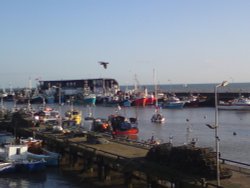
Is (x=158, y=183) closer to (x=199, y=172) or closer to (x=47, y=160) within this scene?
(x=199, y=172)

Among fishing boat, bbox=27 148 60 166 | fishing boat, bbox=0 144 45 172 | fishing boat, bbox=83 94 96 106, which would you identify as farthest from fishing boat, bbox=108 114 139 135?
fishing boat, bbox=83 94 96 106

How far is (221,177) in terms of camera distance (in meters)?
29.9

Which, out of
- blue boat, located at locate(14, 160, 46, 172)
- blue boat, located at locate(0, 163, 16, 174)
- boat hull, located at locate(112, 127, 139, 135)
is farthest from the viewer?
boat hull, located at locate(112, 127, 139, 135)

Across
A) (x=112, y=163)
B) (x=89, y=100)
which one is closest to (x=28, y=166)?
(x=112, y=163)

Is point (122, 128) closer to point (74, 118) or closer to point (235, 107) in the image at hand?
point (74, 118)

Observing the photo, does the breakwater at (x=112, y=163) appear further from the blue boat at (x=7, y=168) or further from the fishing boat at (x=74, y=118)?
the fishing boat at (x=74, y=118)

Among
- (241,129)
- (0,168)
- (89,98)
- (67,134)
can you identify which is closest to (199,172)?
(0,168)

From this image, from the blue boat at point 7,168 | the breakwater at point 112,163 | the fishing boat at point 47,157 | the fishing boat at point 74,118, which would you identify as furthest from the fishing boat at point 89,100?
the blue boat at point 7,168

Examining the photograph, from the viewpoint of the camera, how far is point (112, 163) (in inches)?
1549

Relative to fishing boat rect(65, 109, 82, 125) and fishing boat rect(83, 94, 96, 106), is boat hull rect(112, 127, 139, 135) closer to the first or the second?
fishing boat rect(65, 109, 82, 125)

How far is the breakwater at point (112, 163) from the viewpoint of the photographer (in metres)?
32.1

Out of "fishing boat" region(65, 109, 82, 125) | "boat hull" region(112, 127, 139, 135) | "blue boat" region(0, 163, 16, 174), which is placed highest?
"fishing boat" region(65, 109, 82, 125)

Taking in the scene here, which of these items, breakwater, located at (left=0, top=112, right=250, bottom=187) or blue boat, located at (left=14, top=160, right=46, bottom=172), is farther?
blue boat, located at (left=14, top=160, right=46, bottom=172)

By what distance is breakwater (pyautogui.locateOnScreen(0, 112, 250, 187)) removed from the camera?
3206 centimetres
